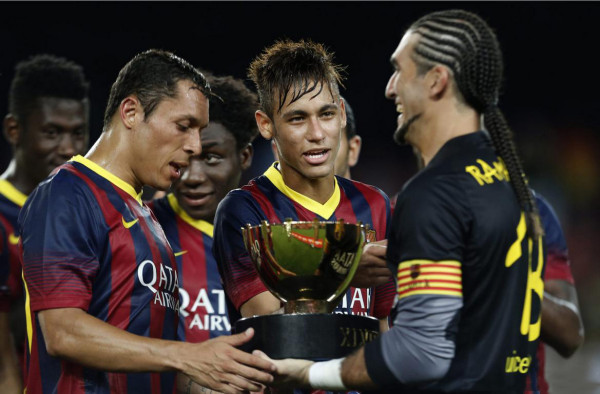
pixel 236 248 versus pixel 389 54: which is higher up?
pixel 389 54

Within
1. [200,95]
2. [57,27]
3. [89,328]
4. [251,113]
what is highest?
[57,27]

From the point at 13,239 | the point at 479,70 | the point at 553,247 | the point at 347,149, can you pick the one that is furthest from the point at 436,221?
the point at 347,149

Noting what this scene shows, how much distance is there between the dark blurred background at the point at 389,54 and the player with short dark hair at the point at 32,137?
5.60 m

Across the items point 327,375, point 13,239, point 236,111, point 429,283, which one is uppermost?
point 236,111

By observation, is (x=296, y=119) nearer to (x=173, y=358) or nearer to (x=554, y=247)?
(x=173, y=358)

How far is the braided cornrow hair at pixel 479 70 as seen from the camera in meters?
1.97

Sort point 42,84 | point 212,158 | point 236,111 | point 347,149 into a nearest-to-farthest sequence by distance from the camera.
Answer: point 212,158 → point 236,111 → point 42,84 → point 347,149

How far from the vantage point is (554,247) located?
119 inches

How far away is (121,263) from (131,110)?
1.77 feet

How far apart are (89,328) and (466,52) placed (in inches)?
50.4

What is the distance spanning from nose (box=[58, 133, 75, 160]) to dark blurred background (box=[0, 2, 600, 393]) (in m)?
5.90

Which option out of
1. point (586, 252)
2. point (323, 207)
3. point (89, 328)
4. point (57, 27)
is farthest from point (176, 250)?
point (586, 252)

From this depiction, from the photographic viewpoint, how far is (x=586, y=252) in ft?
37.8

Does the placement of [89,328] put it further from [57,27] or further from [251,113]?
[57,27]
